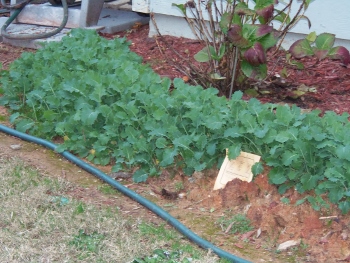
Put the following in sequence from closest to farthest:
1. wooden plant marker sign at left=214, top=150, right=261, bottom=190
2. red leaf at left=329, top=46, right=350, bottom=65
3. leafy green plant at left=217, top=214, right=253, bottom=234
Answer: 1. leafy green plant at left=217, top=214, right=253, bottom=234
2. wooden plant marker sign at left=214, top=150, right=261, bottom=190
3. red leaf at left=329, top=46, right=350, bottom=65

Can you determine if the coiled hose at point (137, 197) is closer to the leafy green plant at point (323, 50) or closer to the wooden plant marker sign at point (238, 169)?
the wooden plant marker sign at point (238, 169)

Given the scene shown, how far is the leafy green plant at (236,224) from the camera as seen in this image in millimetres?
3747

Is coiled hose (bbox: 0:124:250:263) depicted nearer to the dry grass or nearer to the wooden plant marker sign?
the dry grass

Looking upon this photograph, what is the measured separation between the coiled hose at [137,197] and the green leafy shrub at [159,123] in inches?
4.0

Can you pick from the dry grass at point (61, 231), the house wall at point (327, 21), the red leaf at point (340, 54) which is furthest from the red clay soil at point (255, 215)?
the house wall at point (327, 21)

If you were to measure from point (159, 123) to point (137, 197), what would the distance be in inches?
23.7

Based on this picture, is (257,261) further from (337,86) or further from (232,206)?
(337,86)

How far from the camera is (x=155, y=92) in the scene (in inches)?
187

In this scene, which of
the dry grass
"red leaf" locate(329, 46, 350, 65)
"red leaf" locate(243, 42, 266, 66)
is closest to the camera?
the dry grass

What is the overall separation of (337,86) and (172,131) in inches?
72.7

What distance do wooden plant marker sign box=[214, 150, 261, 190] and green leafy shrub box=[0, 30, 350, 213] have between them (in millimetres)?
62

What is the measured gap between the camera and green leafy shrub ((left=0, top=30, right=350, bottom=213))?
381 centimetres

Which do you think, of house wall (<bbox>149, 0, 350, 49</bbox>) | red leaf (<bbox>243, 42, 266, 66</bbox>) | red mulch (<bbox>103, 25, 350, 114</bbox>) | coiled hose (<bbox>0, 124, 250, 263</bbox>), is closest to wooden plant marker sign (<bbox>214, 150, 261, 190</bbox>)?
coiled hose (<bbox>0, 124, 250, 263</bbox>)

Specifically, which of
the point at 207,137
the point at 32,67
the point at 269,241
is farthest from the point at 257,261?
the point at 32,67
